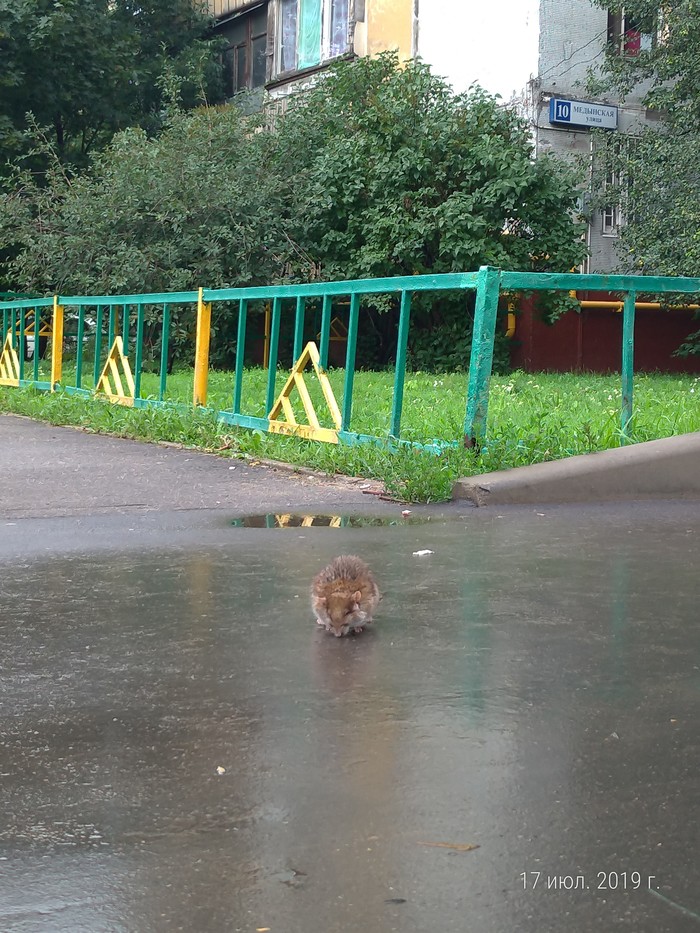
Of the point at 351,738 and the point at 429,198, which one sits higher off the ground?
the point at 429,198

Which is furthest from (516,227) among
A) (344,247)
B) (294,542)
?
(294,542)

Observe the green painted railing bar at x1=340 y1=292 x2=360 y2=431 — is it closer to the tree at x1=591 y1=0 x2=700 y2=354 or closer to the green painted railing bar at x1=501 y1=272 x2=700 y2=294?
the green painted railing bar at x1=501 y1=272 x2=700 y2=294

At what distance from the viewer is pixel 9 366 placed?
17609 mm

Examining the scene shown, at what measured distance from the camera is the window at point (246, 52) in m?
29.4

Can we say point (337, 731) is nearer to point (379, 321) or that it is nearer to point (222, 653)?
point (222, 653)

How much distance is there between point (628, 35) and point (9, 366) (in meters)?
13.4

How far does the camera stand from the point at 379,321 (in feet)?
75.3

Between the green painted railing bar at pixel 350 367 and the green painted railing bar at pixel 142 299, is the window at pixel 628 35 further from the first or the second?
the green painted railing bar at pixel 350 367

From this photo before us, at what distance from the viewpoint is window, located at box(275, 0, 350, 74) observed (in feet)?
86.4

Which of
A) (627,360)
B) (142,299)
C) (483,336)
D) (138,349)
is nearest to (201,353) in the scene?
(138,349)

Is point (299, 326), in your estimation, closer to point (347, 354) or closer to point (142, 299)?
point (347, 354)

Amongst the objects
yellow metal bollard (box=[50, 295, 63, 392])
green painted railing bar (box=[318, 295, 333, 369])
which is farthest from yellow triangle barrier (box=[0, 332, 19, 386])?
green painted railing bar (box=[318, 295, 333, 369])

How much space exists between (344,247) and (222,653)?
1806cm
